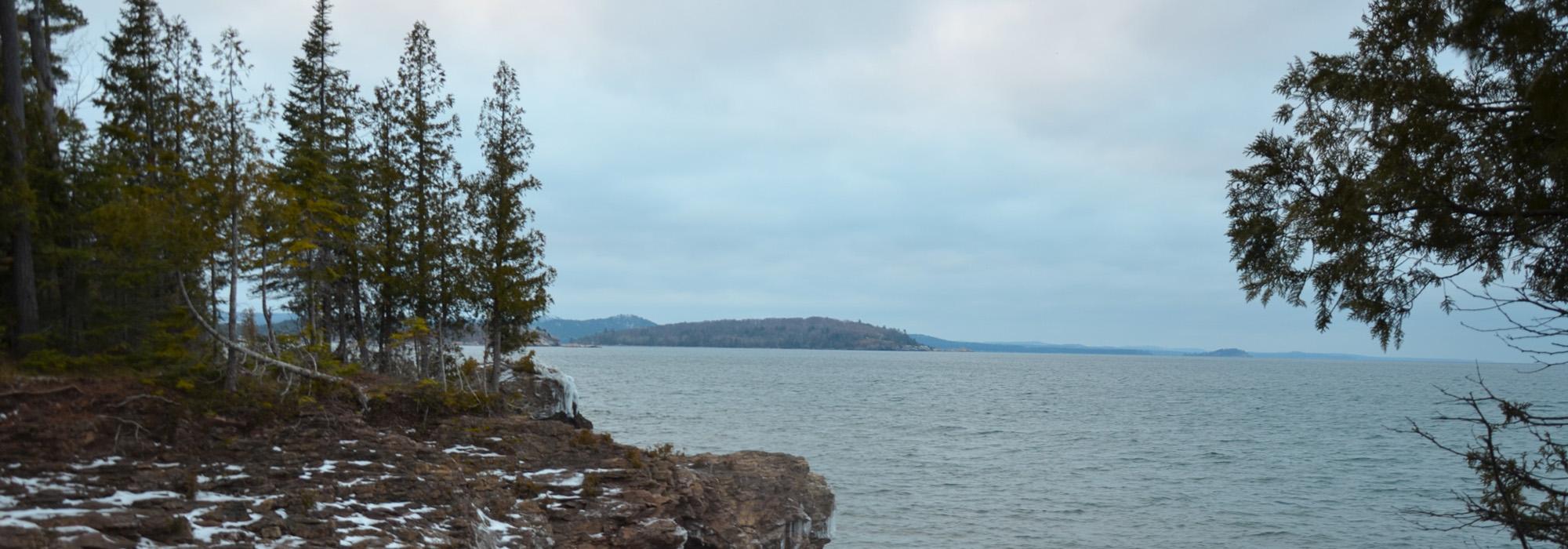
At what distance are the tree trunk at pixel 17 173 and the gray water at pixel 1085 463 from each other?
18.8 meters

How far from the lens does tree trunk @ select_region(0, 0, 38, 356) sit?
17766 millimetres

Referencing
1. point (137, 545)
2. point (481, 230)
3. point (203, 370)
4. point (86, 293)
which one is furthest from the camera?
point (481, 230)

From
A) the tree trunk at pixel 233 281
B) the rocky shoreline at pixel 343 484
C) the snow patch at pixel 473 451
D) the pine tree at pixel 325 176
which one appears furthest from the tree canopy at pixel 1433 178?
the pine tree at pixel 325 176

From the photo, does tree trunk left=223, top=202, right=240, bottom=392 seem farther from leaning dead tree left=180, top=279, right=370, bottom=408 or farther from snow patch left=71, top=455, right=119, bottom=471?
snow patch left=71, top=455, right=119, bottom=471

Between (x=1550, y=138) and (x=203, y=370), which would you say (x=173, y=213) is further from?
(x=1550, y=138)

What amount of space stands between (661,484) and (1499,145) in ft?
39.8

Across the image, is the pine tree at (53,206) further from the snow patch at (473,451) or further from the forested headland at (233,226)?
the snow patch at (473,451)

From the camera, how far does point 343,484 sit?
11.3m

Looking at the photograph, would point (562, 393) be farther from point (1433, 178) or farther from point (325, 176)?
point (1433, 178)

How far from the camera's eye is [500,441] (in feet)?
50.0

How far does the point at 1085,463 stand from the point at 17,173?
36444 mm

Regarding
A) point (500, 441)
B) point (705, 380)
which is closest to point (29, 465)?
point (500, 441)

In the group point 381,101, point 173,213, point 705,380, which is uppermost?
point 381,101

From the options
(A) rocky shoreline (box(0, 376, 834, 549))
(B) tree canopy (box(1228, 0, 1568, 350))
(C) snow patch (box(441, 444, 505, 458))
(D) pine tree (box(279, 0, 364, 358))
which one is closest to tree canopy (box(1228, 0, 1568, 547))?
(B) tree canopy (box(1228, 0, 1568, 350))
